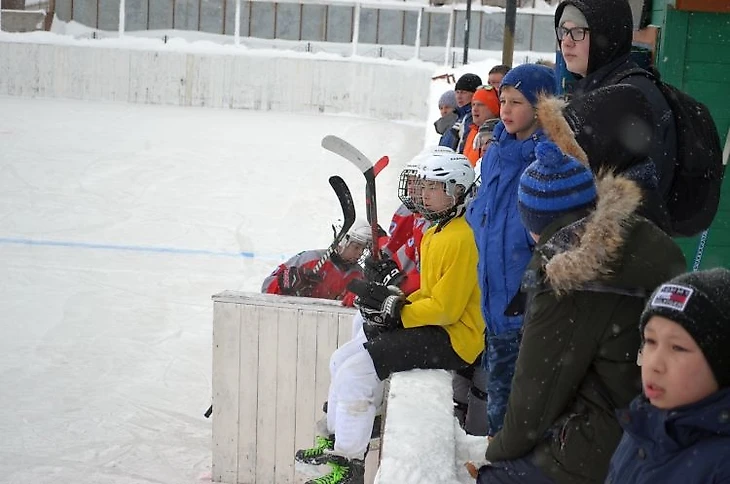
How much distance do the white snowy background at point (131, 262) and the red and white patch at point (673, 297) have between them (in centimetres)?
389

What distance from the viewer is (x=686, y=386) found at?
1.52m

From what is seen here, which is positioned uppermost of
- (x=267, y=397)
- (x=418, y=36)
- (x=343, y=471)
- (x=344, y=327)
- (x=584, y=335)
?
(x=418, y=36)

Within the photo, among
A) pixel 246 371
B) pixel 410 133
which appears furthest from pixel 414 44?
pixel 246 371

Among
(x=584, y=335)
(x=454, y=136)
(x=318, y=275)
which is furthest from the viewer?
(x=454, y=136)

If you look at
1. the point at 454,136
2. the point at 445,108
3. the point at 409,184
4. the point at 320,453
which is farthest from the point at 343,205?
the point at 445,108

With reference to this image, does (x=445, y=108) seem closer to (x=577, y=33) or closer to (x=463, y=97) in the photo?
(x=463, y=97)

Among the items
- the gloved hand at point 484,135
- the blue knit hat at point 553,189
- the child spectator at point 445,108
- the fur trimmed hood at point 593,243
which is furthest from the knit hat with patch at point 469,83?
the fur trimmed hood at point 593,243

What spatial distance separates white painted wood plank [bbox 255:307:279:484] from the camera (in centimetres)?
475

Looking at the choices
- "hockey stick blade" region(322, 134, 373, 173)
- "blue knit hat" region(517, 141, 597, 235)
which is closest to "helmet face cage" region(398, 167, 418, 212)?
"hockey stick blade" region(322, 134, 373, 173)

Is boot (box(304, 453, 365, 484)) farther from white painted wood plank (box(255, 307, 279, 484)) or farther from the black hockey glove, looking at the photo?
white painted wood plank (box(255, 307, 279, 484))

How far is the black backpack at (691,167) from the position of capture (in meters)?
2.64

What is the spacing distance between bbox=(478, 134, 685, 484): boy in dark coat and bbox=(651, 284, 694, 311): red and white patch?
11.4 inches

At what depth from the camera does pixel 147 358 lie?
6.69m

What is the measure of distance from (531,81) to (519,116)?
0.41 ft
